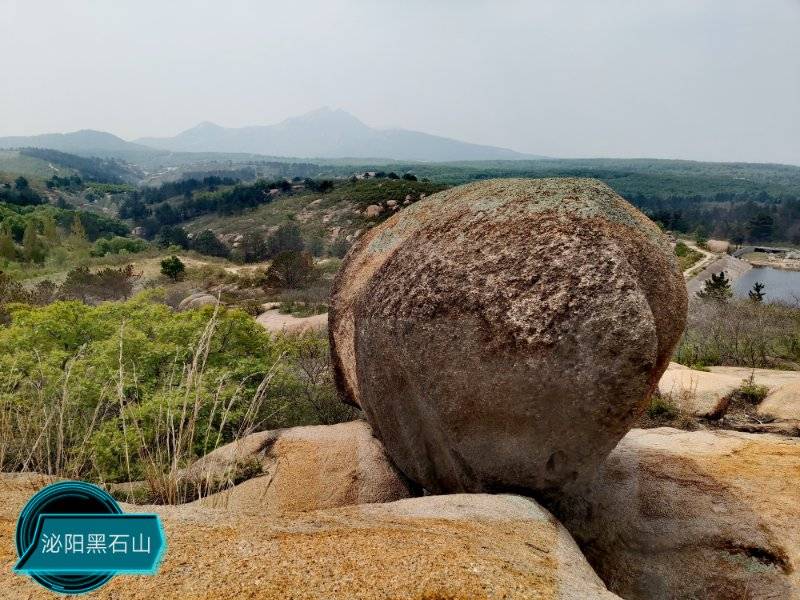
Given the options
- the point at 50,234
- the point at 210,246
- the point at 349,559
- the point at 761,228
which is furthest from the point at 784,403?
the point at 761,228

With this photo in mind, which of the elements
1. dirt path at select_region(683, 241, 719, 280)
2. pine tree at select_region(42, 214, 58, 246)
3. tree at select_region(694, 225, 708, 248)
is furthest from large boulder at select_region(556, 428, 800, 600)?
tree at select_region(694, 225, 708, 248)

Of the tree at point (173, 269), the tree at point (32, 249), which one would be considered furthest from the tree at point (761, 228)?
the tree at point (32, 249)

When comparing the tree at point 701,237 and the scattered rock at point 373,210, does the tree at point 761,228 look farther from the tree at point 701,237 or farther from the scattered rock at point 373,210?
the scattered rock at point 373,210

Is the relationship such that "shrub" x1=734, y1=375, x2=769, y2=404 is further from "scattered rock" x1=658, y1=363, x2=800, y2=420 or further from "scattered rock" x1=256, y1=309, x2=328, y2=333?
"scattered rock" x1=256, y1=309, x2=328, y2=333

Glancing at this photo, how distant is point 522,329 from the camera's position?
362 cm

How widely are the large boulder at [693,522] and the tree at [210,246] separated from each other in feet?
145

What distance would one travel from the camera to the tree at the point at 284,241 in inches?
1708

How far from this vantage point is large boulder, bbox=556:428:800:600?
4.12 m

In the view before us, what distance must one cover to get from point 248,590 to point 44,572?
3.15 feet

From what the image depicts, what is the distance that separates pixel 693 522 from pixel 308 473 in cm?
358

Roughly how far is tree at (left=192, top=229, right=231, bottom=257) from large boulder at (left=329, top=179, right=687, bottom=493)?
4391 centimetres

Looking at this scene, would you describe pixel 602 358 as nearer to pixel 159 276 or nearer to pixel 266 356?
pixel 266 356

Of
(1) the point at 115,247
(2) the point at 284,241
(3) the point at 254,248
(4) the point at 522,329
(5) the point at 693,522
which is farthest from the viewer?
(2) the point at 284,241

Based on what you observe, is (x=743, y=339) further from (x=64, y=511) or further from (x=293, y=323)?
(x=64, y=511)
